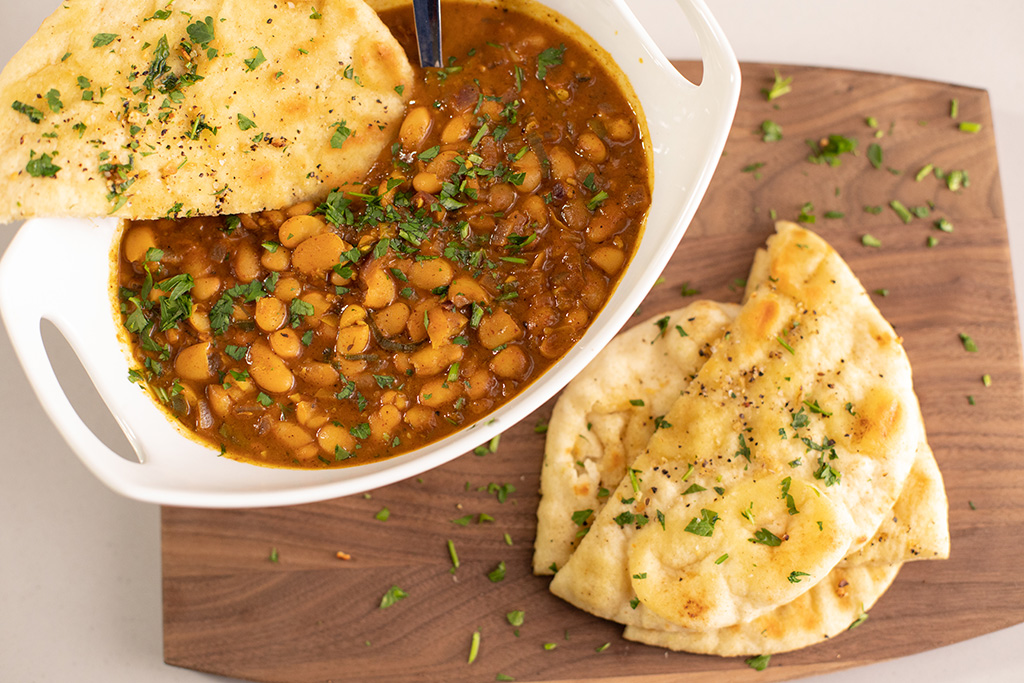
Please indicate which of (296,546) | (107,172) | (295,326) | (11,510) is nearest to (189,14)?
(107,172)

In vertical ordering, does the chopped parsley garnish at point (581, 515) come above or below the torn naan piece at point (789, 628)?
above

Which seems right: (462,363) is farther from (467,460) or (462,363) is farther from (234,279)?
(234,279)

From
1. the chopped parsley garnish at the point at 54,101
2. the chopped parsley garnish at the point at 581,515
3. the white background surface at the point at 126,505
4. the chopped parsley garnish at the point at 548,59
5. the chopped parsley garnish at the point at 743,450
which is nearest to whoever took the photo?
the chopped parsley garnish at the point at 54,101

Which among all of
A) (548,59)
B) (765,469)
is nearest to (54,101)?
(548,59)

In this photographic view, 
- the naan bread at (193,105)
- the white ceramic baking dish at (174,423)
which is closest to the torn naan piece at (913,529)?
the white ceramic baking dish at (174,423)

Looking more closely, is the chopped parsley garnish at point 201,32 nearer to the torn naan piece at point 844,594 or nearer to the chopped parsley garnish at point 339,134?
the chopped parsley garnish at point 339,134

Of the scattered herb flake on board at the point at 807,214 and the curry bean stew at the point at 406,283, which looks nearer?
the curry bean stew at the point at 406,283

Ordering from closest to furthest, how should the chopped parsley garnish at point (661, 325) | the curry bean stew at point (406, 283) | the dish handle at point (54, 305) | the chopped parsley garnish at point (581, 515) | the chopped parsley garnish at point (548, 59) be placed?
the dish handle at point (54, 305), the curry bean stew at point (406, 283), the chopped parsley garnish at point (548, 59), the chopped parsley garnish at point (581, 515), the chopped parsley garnish at point (661, 325)
